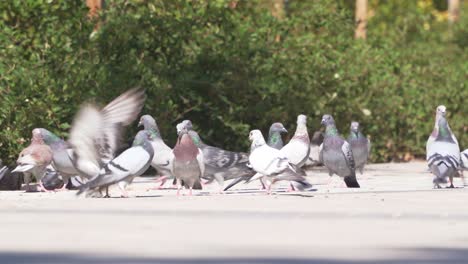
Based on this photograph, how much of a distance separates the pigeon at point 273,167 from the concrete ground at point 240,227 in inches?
8.2

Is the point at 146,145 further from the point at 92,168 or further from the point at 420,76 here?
the point at 420,76

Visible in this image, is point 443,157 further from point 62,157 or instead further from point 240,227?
point 240,227

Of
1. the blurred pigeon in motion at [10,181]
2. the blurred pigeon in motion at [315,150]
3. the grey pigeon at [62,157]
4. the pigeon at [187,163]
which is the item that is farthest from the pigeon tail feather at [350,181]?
the blurred pigeon in motion at [10,181]

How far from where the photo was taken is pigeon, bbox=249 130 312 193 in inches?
629

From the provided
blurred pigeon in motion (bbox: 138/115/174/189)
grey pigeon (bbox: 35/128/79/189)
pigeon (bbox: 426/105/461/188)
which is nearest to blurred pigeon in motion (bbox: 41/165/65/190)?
grey pigeon (bbox: 35/128/79/189)

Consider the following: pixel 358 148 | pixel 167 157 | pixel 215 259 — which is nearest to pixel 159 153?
pixel 167 157

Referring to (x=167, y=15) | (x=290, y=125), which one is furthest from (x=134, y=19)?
(x=290, y=125)

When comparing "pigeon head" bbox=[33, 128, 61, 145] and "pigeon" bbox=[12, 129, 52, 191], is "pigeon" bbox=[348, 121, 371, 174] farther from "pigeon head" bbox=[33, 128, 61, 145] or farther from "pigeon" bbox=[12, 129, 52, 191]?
"pigeon" bbox=[12, 129, 52, 191]

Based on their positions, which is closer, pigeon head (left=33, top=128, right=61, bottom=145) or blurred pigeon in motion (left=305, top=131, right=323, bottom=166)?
pigeon head (left=33, top=128, right=61, bottom=145)

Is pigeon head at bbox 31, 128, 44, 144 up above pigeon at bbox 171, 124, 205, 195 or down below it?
above

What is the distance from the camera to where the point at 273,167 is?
16109mm

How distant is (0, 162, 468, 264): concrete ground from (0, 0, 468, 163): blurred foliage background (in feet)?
14.6

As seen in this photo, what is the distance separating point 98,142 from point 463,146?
45.9ft

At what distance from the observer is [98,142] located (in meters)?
16.6
